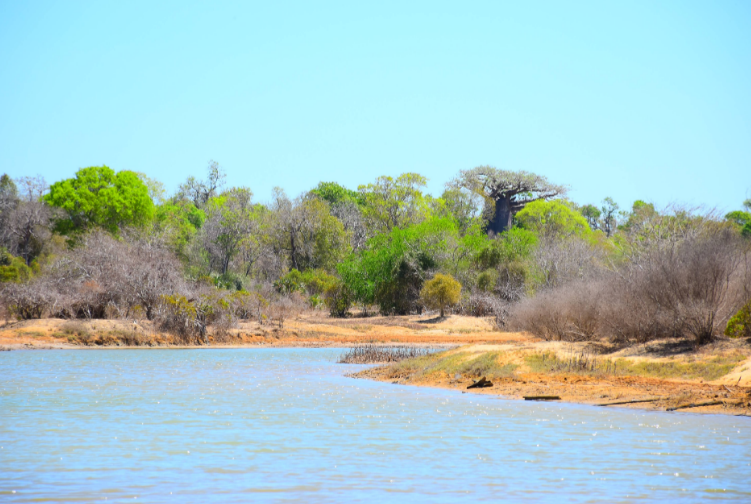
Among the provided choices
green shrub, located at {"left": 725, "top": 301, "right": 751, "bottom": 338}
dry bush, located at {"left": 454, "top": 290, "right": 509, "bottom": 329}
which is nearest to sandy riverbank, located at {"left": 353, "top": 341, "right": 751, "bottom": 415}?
green shrub, located at {"left": 725, "top": 301, "right": 751, "bottom": 338}

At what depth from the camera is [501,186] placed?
82438 millimetres

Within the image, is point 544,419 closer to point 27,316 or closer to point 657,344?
point 657,344

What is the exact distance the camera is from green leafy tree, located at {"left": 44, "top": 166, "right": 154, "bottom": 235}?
60562 mm

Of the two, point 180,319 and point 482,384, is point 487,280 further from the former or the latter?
point 482,384

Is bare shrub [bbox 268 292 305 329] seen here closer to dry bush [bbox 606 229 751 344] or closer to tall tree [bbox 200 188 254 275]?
tall tree [bbox 200 188 254 275]

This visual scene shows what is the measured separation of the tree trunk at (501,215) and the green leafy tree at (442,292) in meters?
33.5

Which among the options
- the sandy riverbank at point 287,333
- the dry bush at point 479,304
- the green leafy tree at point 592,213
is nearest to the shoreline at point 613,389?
the sandy riverbank at point 287,333

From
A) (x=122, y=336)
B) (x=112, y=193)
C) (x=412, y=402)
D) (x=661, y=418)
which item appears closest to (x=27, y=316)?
(x=122, y=336)

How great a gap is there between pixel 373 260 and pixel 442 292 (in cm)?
677

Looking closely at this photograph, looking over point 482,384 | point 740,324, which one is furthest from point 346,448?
point 740,324

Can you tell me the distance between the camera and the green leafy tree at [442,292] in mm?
48625

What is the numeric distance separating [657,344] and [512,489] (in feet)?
45.5

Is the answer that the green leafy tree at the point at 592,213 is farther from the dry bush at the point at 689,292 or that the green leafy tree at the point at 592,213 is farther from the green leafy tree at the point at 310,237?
the dry bush at the point at 689,292

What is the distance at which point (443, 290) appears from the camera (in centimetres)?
4859
